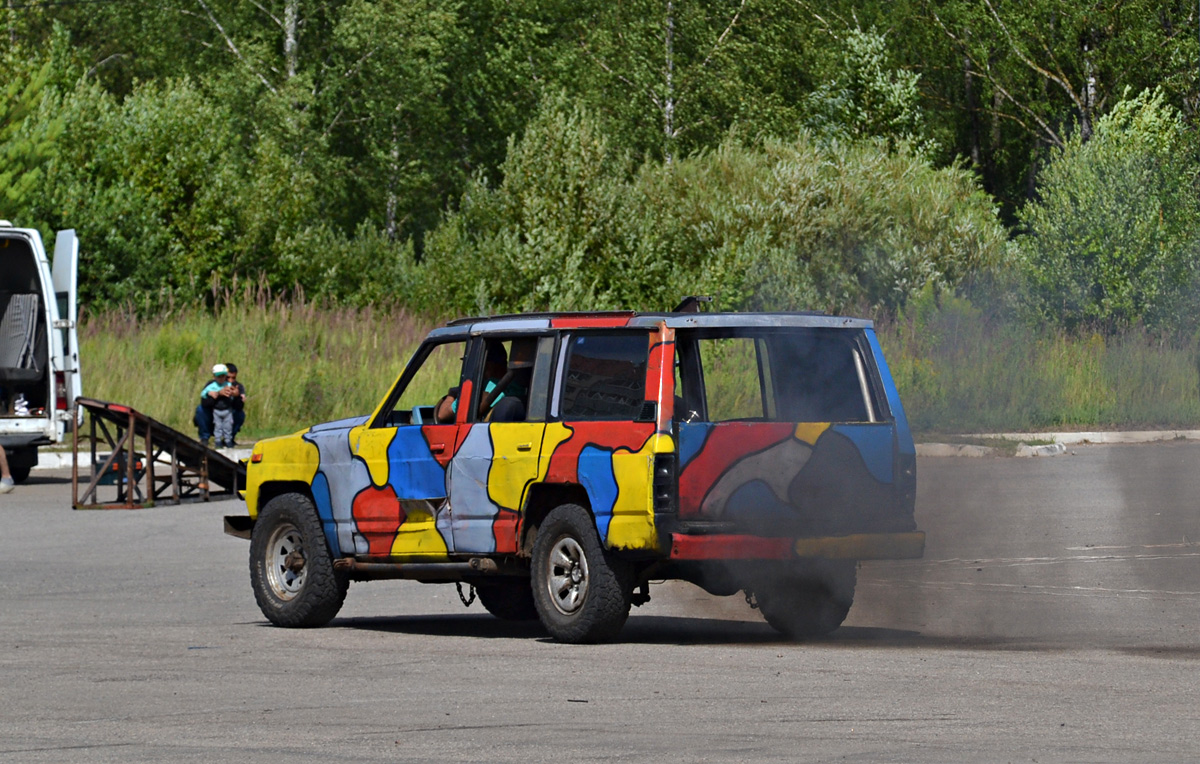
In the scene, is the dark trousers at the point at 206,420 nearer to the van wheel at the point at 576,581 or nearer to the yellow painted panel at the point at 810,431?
the van wheel at the point at 576,581

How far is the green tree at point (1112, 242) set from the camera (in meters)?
44.9

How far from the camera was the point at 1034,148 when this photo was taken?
215 feet

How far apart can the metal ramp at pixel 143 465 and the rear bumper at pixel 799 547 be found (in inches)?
472

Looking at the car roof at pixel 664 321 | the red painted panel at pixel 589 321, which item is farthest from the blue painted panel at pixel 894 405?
the red painted panel at pixel 589 321

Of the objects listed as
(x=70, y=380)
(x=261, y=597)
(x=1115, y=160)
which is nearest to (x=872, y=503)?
(x=261, y=597)

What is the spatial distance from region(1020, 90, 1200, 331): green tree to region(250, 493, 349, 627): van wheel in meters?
34.0

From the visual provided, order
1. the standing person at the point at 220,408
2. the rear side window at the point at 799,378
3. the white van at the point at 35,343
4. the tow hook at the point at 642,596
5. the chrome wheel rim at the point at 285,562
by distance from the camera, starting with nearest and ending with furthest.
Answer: the rear side window at the point at 799,378
the tow hook at the point at 642,596
the chrome wheel rim at the point at 285,562
the white van at the point at 35,343
the standing person at the point at 220,408

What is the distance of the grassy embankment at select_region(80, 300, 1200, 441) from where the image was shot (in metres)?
32.8

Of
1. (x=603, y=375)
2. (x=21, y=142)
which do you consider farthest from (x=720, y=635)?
(x=21, y=142)

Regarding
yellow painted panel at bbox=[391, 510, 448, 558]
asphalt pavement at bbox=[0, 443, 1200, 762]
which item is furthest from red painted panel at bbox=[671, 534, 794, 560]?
yellow painted panel at bbox=[391, 510, 448, 558]

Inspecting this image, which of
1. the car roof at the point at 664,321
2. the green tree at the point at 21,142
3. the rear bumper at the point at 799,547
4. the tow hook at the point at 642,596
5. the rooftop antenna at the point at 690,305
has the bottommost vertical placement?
the tow hook at the point at 642,596

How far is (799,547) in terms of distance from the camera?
35.1ft

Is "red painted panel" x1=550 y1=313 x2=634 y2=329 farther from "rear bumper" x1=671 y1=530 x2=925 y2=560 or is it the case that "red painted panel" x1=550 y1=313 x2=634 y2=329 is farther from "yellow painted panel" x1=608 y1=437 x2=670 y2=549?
"rear bumper" x1=671 y1=530 x2=925 y2=560

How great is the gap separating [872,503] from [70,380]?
14535 millimetres
